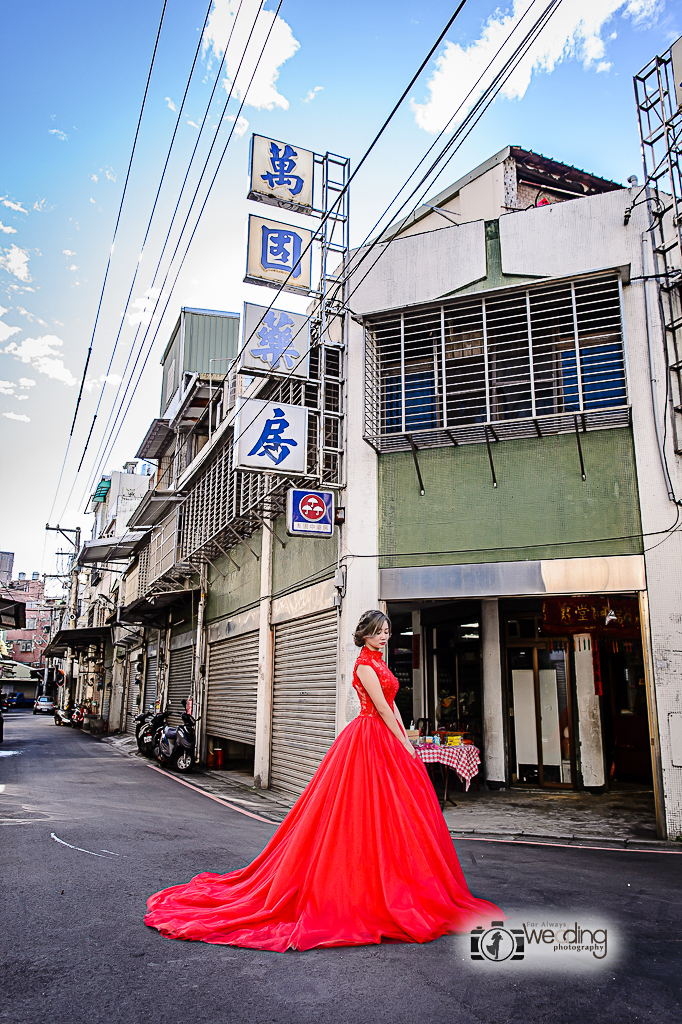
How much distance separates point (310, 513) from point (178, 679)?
1391 centimetres

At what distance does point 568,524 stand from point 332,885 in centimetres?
623

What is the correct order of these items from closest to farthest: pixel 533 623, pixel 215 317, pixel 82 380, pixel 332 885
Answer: pixel 332 885, pixel 533 623, pixel 82 380, pixel 215 317

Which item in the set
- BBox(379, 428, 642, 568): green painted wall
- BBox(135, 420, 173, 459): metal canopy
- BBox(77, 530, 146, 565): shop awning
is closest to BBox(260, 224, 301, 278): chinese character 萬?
BBox(379, 428, 642, 568): green painted wall

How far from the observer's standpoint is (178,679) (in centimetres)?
2250

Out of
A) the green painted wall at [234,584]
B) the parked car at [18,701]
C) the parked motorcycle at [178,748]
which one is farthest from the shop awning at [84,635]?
the parked car at [18,701]

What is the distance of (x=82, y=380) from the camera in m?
14.5

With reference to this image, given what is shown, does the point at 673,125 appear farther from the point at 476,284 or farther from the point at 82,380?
the point at 82,380

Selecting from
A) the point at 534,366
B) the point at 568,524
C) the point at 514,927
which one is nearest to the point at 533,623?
the point at 568,524

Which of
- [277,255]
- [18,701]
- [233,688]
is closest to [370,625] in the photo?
[277,255]

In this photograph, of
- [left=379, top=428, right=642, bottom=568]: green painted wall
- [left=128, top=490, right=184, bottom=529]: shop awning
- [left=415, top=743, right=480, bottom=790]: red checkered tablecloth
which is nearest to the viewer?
[left=379, top=428, right=642, bottom=568]: green painted wall

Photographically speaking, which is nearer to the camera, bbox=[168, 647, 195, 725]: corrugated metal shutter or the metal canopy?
bbox=[168, 647, 195, 725]: corrugated metal shutter

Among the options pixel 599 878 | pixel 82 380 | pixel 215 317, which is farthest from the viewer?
pixel 215 317

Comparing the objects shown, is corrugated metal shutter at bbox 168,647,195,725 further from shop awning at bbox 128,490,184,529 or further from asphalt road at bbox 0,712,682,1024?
asphalt road at bbox 0,712,682,1024

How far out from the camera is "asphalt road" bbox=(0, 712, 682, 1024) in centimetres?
310
